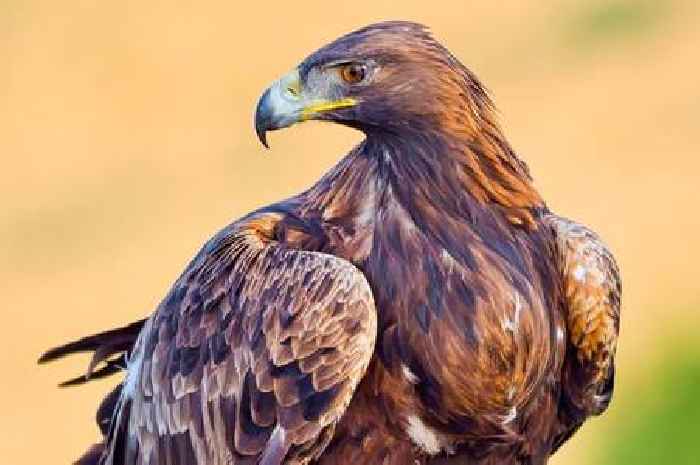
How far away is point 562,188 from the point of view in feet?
58.3

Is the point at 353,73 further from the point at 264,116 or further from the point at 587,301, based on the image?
the point at 587,301

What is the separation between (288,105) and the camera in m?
8.52

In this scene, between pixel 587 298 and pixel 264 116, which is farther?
pixel 587 298

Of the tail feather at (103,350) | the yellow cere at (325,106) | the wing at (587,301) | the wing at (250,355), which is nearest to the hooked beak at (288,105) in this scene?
the yellow cere at (325,106)

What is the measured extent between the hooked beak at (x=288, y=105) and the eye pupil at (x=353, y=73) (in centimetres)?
7

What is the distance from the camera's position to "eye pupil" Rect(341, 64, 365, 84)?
854 cm

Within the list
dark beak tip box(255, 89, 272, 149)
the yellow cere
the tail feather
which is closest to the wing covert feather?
the yellow cere

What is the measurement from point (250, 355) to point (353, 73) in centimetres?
103

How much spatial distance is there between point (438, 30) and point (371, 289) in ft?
43.0

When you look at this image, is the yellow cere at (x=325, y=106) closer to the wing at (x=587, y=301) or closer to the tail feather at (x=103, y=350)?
the wing at (x=587, y=301)

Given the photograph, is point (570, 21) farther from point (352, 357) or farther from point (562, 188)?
point (352, 357)

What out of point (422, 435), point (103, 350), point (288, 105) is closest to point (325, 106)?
point (288, 105)

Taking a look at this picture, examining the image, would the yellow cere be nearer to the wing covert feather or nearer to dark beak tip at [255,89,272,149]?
dark beak tip at [255,89,272,149]

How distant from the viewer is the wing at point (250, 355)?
8516mm
